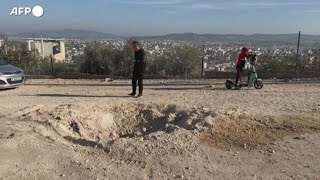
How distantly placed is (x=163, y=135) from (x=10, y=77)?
29.4ft

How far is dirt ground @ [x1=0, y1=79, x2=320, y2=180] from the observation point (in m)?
6.98

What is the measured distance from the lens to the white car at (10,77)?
15.3 metres

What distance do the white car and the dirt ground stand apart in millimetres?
1515

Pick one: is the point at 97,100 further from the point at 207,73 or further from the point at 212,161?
the point at 207,73

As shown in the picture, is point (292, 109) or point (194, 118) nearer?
point (194, 118)

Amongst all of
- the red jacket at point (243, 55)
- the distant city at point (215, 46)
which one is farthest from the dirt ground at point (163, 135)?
the distant city at point (215, 46)

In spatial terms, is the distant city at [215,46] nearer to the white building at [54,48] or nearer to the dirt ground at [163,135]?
the white building at [54,48]

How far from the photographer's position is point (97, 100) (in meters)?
12.5

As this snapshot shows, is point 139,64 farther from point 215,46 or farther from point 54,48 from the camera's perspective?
point 54,48

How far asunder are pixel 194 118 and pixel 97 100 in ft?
12.8

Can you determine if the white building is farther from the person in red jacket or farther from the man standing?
the person in red jacket

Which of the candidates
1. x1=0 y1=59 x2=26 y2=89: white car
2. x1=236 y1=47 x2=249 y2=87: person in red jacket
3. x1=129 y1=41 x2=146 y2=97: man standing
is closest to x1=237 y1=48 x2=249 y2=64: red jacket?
x1=236 y1=47 x2=249 y2=87: person in red jacket

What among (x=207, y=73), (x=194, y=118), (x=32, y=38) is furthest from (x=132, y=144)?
(x=32, y=38)

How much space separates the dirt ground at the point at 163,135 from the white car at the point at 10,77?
1.51 m
